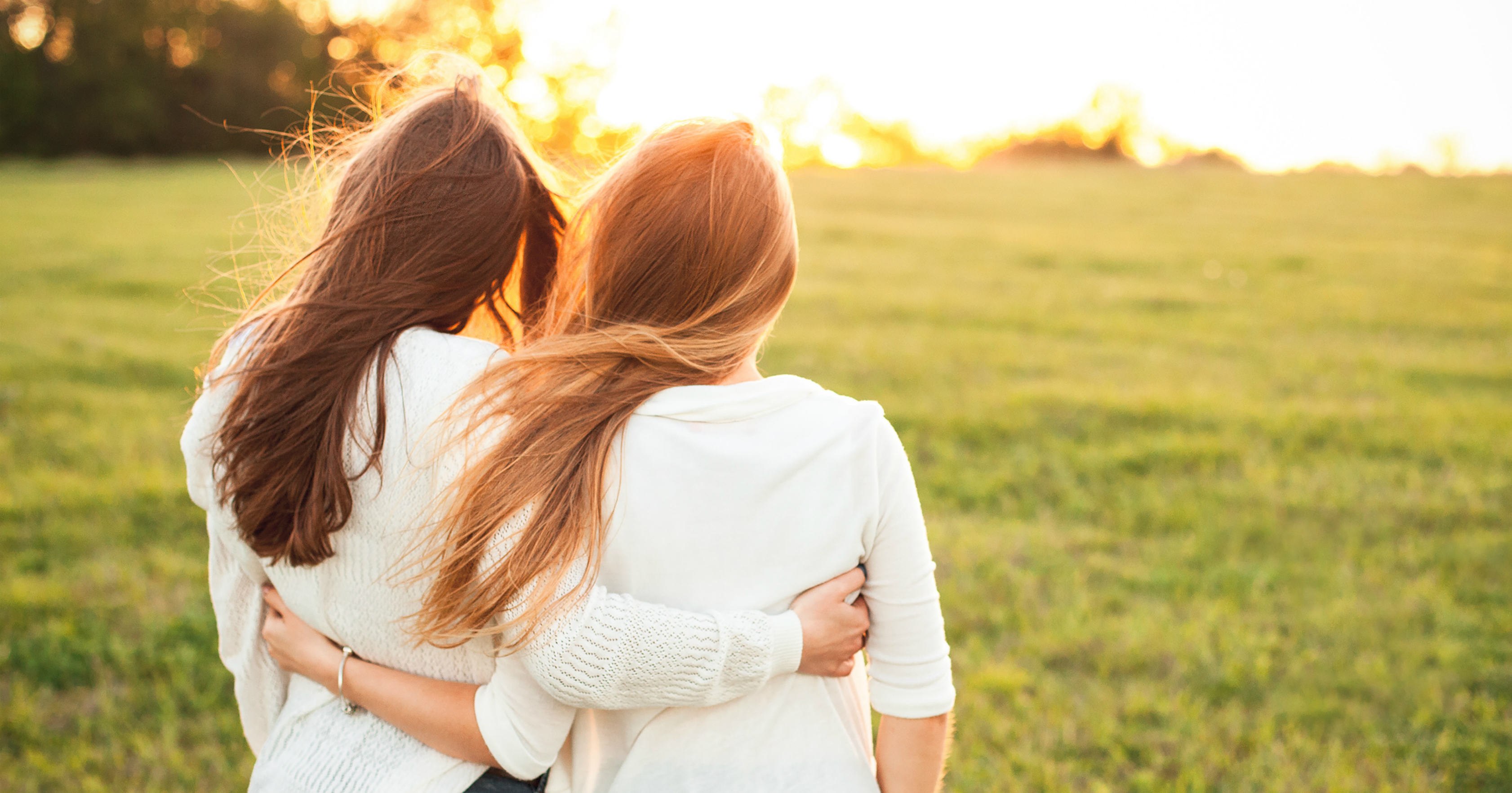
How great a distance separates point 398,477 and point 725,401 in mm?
505

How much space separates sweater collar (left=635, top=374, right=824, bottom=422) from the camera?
134cm

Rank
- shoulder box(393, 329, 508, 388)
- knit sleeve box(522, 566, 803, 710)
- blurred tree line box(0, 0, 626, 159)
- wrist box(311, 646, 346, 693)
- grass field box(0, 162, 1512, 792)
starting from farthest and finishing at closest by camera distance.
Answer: blurred tree line box(0, 0, 626, 159) → grass field box(0, 162, 1512, 792) → wrist box(311, 646, 346, 693) → shoulder box(393, 329, 508, 388) → knit sleeve box(522, 566, 803, 710)

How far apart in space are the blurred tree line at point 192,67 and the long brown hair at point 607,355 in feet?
96.3

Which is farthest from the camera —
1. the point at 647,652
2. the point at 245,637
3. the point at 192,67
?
the point at 192,67

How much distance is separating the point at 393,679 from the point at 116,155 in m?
39.6

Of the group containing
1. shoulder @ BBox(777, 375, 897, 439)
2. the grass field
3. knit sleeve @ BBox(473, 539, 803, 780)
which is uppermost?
shoulder @ BBox(777, 375, 897, 439)

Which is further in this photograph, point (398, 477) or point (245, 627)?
point (245, 627)

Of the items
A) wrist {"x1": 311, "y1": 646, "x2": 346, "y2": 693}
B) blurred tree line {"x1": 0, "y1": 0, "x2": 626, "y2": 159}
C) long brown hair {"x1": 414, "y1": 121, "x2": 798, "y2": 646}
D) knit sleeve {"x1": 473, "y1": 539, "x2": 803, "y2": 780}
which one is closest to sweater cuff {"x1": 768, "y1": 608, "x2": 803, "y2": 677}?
knit sleeve {"x1": 473, "y1": 539, "x2": 803, "y2": 780}

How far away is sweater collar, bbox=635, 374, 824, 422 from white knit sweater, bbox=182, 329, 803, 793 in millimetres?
274

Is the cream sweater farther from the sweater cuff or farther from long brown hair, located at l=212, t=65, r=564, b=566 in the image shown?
long brown hair, located at l=212, t=65, r=564, b=566

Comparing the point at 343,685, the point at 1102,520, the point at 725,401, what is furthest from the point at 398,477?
the point at 1102,520

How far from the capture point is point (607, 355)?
4.64ft

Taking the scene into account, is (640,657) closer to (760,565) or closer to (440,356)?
(760,565)

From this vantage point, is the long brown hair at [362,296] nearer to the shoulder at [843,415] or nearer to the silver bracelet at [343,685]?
the silver bracelet at [343,685]
